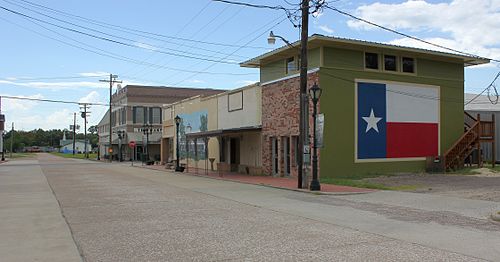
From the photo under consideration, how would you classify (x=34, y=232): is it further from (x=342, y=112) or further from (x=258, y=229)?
(x=342, y=112)

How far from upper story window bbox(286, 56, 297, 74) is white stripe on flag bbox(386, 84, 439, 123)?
515 centimetres

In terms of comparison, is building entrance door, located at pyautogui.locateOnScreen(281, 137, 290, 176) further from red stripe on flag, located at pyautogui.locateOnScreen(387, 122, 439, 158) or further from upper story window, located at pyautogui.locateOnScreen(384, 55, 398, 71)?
upper story window, located at pyautogui.locateOnScreen(384, 55, 398, 71)

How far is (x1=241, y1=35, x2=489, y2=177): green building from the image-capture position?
2531cm

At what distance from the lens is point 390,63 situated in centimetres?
2750

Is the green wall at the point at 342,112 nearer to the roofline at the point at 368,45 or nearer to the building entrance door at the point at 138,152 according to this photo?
the roofline at the point at 368,45

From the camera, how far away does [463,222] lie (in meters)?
11.8

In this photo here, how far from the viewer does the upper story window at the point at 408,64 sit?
27984 mm

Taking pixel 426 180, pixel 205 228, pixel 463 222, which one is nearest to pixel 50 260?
pixel 205 228

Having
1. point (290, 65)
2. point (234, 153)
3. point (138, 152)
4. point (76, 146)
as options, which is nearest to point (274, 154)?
point (290, 65)

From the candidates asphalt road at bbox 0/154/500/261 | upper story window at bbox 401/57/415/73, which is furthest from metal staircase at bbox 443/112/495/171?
asphalt road at bbox 0/154/500/261

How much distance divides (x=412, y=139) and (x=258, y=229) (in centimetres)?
1971

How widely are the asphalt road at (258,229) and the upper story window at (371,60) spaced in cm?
1066

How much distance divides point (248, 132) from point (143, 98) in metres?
47.9

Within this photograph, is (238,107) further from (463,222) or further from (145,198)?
(463,222)
